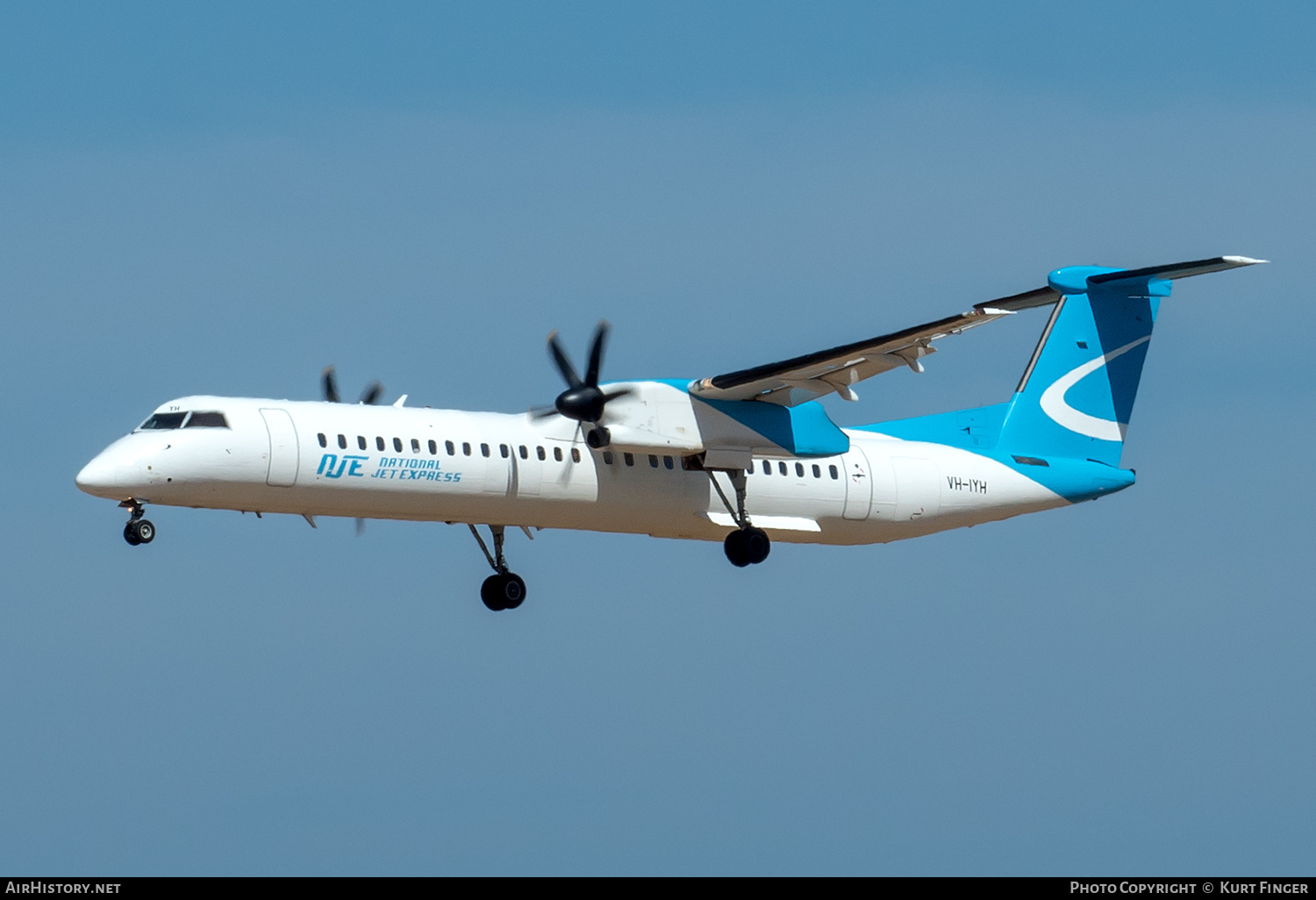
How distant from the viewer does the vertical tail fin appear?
101 feet

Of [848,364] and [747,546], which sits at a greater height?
[848,364]

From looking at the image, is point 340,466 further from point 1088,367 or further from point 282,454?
point 1088,367

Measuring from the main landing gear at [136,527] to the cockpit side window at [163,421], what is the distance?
3.48ft

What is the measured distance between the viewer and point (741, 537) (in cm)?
2762

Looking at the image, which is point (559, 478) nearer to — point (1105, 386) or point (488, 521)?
point (488, 521)

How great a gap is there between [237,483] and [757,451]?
752cm

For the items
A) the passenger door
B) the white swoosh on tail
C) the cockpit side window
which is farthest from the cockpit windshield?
the white swoosh on tail

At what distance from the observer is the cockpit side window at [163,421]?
963 inches

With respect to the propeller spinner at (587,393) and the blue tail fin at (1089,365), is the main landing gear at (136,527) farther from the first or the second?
the blue tail fin at (1089,365)

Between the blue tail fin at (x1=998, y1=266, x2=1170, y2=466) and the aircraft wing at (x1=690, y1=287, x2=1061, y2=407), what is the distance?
4214 millimetres

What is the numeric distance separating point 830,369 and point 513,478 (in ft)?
15.3

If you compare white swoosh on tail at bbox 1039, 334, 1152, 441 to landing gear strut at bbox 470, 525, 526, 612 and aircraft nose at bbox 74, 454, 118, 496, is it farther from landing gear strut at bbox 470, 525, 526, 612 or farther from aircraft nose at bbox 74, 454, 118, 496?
aircraft nose at bbox 74, 454, 118, 496

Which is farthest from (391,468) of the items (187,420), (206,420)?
(187,420)
